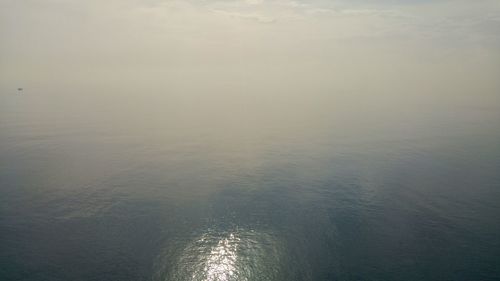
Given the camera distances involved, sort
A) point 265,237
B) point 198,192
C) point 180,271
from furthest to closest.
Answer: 1. point 198,192
2. point 265,237
3. point 180,271

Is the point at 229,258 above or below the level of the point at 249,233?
below

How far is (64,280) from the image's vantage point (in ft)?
392

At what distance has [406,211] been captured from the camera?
6762 inches

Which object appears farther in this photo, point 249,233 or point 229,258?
point 249,233

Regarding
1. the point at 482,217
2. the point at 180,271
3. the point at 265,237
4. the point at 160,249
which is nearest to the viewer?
the point at 180,271

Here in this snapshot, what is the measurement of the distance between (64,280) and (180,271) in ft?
126

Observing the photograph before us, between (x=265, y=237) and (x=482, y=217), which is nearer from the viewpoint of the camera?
(x=265, y=237)

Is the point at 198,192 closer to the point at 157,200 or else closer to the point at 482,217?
the point at 157,200

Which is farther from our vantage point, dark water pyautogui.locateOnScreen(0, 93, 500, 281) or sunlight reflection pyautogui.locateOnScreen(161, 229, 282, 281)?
dark water pyautogui.locateOnScreen(0, 93, 500, 281)

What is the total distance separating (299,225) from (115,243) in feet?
256

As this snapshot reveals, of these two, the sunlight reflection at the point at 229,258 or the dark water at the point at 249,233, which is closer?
the sunlight reflection at the point at 229,258

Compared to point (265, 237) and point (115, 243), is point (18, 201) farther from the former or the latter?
point (265, 237)

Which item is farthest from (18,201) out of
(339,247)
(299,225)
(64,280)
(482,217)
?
(482,217)

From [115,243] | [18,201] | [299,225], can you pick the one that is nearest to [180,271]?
[115,243]
